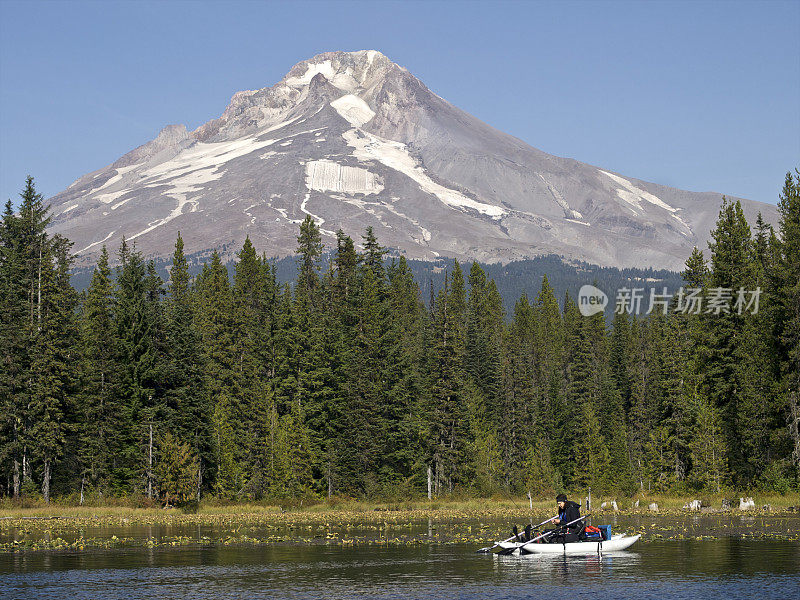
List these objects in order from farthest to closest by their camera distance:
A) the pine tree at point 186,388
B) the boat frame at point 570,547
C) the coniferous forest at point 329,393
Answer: the pine tree at point 186,388
the coniferous forest at point 329,393
the boat frame at point 570,547

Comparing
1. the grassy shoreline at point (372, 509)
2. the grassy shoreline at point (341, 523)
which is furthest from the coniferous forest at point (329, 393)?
the grassy shoreline at point (341, 523)

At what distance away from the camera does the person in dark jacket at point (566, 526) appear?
4150cm

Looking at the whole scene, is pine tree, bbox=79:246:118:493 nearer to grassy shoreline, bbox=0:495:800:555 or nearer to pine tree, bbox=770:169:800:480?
grassy shoreline, bbox=0:495:800:555

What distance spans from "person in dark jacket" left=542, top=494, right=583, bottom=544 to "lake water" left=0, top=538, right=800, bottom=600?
1.07 m

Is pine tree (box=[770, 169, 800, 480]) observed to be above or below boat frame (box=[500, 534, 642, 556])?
above

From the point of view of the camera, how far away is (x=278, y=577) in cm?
3441

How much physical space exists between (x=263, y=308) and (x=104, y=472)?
3355 centimetres

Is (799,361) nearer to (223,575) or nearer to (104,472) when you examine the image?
(223,575)

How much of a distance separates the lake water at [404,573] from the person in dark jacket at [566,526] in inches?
42.1

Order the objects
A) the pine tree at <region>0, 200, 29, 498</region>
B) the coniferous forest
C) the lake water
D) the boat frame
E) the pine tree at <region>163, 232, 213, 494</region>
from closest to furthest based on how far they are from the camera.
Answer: the lake water → the boat frame → the pine tree at <region>0, 200, 29, 498</region> → the coniferous forest → the pine tree at <region>163, 232, 213, 494</region>

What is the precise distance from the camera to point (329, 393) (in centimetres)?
8412

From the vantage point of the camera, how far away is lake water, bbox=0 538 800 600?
101 ft

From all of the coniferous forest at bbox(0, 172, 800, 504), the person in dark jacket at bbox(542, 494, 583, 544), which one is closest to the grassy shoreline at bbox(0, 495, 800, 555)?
the coniferous forest at bbox(0, 172, 800, 504)

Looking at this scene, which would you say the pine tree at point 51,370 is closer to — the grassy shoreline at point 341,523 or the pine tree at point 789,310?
the grassy shoreline at point 341,523
